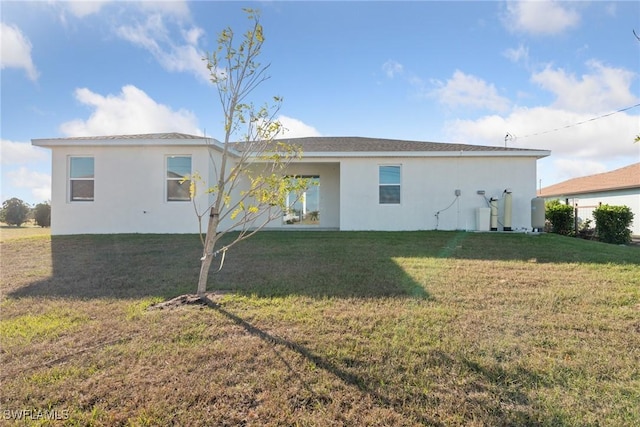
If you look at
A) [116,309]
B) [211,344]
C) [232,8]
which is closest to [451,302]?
[211,344]

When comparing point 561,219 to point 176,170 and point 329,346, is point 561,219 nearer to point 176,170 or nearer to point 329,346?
point 329,346

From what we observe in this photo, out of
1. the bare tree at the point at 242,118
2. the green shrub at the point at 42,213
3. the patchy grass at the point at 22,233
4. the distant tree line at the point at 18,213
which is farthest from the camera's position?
the distant tree line at the point at 18,213

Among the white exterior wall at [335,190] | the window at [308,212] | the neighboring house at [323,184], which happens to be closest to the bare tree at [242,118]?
the neighboring house at [323,184]

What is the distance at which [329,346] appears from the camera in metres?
3.17

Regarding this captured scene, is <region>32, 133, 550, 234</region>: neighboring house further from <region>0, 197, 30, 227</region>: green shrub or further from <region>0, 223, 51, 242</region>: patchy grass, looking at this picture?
<region>0, 197, 30, 227</region>: green shrub

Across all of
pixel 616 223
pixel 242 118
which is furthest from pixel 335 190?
pixel 616 223

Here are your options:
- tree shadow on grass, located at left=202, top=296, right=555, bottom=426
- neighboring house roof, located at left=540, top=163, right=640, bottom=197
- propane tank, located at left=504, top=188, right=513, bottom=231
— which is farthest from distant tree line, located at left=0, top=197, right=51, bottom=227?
neighboring house roof, located at left=540, top=163, right=640, bottom=197

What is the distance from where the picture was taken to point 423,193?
12.2 meters

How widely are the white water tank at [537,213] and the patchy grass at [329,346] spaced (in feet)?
17.6

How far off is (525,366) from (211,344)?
2852 mm

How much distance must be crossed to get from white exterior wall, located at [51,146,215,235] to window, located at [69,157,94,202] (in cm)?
15

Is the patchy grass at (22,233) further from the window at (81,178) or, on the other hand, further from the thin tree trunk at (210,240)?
the thin tree trunk at (210,240)

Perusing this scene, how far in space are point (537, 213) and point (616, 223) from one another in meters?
3.68

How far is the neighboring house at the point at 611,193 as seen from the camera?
15.9m
